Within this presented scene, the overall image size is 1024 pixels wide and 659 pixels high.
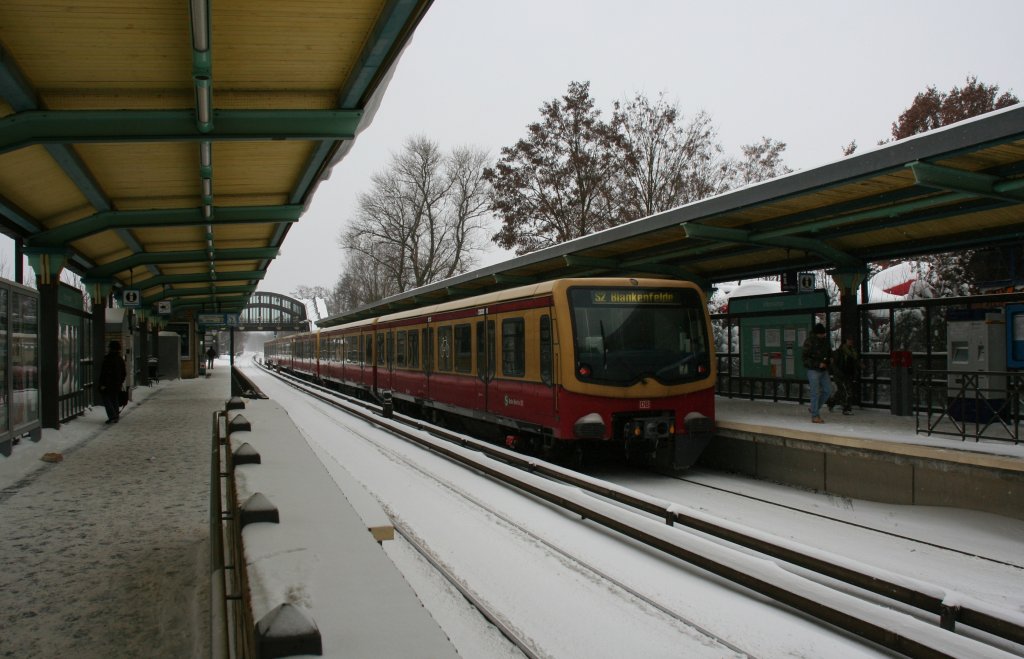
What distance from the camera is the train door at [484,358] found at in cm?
1153

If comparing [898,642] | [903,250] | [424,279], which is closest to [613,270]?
[903,250]

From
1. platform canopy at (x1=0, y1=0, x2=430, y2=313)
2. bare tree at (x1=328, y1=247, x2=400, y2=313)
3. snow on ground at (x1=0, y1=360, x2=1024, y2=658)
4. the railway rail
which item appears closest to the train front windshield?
snow on ground at (x1=0, y1=360, x2=1024, y2=658)

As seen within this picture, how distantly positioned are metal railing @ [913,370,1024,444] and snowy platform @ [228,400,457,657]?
803 cm

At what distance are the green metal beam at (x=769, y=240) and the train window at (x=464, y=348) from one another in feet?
13.2

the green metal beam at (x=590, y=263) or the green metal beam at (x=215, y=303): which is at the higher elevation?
the green metal beam at (x=215, y=303)

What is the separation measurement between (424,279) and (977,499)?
43193 mm

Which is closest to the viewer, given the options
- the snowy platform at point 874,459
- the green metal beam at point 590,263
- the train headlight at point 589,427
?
the snowy platform at point 874,459

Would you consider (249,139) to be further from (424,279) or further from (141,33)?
(424,279)

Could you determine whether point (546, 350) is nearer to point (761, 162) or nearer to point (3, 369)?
point (3, 369)

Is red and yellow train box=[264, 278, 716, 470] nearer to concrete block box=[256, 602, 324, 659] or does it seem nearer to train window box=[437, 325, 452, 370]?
train window box=[437, 325, 452, 370]

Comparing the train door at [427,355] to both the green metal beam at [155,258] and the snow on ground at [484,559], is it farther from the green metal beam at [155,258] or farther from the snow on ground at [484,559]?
the green metal beam at [155,258]

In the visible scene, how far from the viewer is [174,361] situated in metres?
38.5

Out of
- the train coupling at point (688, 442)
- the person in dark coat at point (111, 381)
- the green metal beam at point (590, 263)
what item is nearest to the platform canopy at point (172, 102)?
the person in dark coat at point (111, 381)

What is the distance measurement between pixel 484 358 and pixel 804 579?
7474 mm
